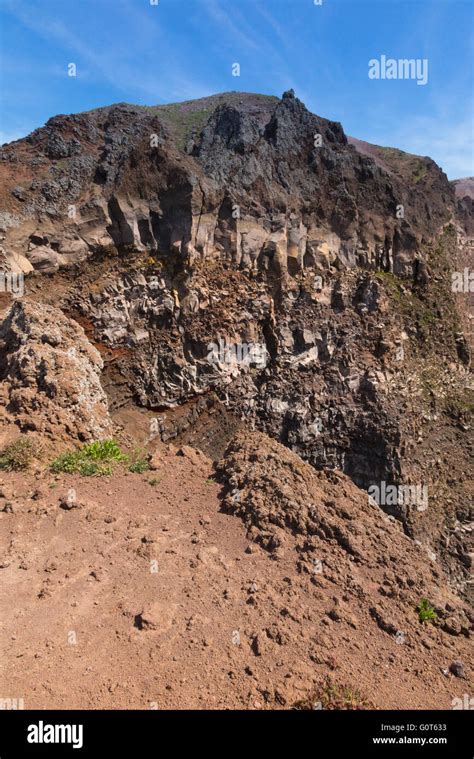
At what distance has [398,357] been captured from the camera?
1902 cm

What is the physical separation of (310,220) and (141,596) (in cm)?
1648

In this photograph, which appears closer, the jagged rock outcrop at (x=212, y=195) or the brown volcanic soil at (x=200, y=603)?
the brown volcanic soil at (x=200, y=603)

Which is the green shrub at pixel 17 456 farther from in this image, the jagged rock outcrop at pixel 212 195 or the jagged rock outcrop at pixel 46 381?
the jagged rock outcrop at pixel 212 195

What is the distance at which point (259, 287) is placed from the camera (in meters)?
17.0

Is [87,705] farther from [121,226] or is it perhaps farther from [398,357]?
[398,357]

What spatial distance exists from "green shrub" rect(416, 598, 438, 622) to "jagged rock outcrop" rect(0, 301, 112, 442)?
253 inches

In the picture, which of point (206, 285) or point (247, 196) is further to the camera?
point (247, 196)

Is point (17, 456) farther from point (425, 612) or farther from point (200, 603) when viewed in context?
point (425, 612)

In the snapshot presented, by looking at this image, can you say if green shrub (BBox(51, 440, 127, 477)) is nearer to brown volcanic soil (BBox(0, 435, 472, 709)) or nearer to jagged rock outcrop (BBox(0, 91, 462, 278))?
brown volcanic soil (BBox(0, 435, 472, 709))

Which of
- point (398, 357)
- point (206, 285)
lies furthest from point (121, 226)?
point (398, 357)

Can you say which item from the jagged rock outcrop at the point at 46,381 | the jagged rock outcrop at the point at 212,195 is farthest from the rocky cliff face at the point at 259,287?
the jagged rock outcrop at the point at 46,381

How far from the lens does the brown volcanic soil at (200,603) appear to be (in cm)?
452

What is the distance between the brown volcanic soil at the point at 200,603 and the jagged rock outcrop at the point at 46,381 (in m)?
1.68
